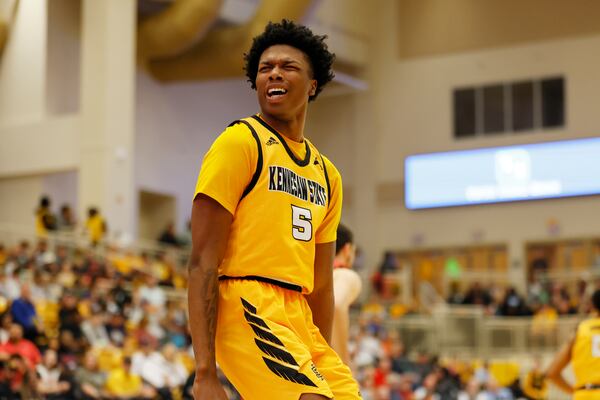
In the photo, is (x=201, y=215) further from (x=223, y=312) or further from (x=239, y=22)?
(x=239, y=22)

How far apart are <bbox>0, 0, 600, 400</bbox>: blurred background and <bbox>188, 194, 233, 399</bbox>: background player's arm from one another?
1188cm

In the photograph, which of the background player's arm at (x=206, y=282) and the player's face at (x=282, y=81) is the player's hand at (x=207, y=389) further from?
the player's face at (x=282, y=81)

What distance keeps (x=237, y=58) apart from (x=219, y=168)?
976 inches

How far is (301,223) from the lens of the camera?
4.41 m

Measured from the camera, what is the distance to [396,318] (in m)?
26.0

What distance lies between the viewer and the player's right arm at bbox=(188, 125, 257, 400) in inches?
162

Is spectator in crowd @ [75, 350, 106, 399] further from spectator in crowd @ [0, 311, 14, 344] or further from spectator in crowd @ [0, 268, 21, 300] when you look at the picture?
spectator in crowd @ [0, 268, 21, 300]

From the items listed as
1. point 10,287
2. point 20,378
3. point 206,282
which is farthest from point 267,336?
point 10,287

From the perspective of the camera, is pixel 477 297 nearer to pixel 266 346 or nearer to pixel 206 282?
pixel 266 346

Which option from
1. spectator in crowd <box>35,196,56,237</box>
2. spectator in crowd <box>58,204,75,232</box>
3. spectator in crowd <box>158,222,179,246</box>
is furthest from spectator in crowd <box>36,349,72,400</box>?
spectator in crowd <box>158,222,179,246</box>

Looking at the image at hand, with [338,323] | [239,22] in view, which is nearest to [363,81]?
[239,22]

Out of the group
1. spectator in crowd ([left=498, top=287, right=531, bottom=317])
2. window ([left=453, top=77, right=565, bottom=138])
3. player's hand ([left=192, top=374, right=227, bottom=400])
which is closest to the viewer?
player's hand ([left=192, top=374, right=227, bottom=400])

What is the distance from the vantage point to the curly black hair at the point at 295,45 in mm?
4465

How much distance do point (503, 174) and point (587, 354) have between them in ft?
81.6
